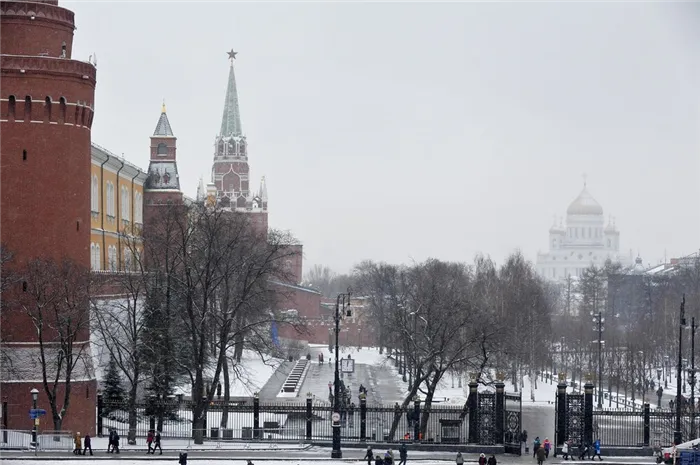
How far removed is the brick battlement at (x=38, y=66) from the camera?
187ft

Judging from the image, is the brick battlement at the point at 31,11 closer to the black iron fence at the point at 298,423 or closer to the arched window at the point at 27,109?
the arched window at the point at 27,109

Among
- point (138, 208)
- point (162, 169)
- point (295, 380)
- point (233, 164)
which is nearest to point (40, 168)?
point (138, 208)

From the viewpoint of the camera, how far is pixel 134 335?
57.3 metres

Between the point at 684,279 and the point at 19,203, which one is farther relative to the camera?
the point at 684,279

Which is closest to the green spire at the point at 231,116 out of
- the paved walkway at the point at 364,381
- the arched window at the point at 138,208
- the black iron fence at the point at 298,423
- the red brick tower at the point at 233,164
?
the red brick tower at the point at 233,164

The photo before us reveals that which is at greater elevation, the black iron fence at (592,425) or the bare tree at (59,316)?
the bare tree at (59,316)

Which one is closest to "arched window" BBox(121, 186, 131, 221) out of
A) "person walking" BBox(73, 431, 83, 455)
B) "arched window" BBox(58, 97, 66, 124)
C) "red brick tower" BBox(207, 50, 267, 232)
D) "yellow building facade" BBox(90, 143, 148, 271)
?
"yellow building facade" BBox(90, 143, 148, 271)

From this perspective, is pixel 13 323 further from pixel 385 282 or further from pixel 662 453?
pixel 385 282

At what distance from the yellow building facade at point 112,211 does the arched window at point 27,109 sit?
55.6 feet

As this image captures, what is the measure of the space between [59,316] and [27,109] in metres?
8.18

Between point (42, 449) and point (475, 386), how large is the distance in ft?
51.8

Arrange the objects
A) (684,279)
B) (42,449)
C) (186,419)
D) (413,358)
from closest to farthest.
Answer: (42,449), (186,419), (413,358), (684,279)

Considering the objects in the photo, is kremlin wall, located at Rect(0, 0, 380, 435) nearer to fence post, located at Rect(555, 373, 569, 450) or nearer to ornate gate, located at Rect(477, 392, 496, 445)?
ornate gate, located at Rect(477, 392, 496, 445)

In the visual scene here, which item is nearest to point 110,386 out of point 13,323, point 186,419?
point 186,419
